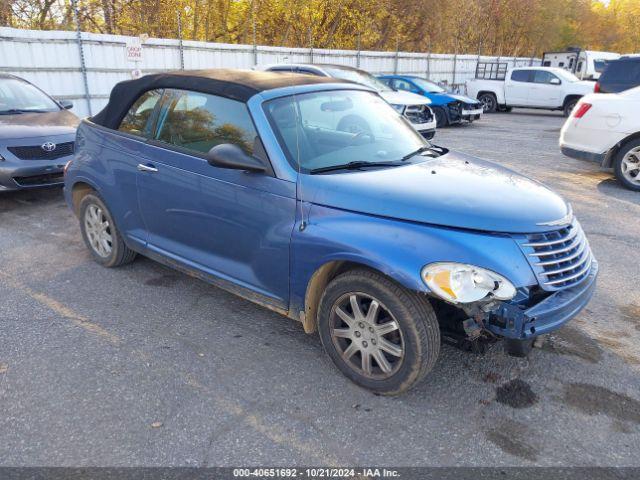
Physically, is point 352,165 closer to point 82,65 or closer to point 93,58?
point 82,65

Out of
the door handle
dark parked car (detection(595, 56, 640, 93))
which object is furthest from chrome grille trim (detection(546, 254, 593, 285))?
dark parked car (detection(595, 56, 640, 93))

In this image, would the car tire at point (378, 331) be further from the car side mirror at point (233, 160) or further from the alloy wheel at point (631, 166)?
the alloy wheel at point (631, 166)

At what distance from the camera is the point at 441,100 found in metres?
15.3

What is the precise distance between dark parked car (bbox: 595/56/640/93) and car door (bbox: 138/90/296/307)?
9.76 m

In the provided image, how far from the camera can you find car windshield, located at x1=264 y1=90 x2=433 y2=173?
3.24 metres

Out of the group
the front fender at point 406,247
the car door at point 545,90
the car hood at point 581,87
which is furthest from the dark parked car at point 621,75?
the front fender at point 406,247

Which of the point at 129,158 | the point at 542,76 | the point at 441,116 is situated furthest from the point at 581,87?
the point at 129,158

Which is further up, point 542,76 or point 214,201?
point 542,76

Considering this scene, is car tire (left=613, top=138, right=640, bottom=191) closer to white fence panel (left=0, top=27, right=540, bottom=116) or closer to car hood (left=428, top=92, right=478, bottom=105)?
car hood (left=428, top=92, right=478, bottom=105)

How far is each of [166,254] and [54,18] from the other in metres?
13.6

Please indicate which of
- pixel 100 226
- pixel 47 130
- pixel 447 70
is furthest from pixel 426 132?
pixel 447 70

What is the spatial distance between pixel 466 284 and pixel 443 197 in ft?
1.78

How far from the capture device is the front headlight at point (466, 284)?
2.53 m

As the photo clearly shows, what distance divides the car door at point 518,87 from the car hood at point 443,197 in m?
17.8
